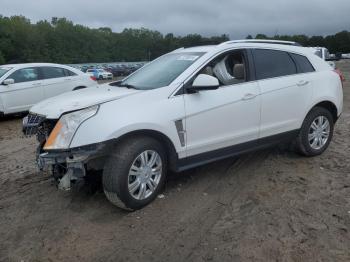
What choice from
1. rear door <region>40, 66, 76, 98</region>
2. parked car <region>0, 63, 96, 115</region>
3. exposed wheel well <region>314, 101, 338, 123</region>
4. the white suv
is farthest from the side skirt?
rear door <region>40, 66, 76, 98</region>

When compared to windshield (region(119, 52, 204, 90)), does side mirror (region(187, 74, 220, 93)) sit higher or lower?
lower

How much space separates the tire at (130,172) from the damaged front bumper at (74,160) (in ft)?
0.55

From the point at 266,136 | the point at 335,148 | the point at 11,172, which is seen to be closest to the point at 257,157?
the point at 266,136

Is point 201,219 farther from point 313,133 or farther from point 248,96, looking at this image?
point 313,133

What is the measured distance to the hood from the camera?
4.17 m

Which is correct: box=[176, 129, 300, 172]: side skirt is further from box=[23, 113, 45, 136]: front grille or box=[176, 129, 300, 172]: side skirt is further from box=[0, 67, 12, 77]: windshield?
box=[0, 67, 12, 77]: windshield

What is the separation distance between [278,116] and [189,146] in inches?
60.8

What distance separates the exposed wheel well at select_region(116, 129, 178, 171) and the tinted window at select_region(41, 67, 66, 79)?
7.93 metres

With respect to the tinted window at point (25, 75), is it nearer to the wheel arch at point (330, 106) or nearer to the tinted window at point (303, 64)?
the tinted window at point (303, 64)

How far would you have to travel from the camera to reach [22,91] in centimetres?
1073

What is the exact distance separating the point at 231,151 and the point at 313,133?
1.70 metres

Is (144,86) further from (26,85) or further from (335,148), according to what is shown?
(26,85)

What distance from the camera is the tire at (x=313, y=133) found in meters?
5.86

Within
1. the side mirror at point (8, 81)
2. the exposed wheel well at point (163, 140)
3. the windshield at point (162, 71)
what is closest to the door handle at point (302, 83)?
the windshield at point (162, 71)
